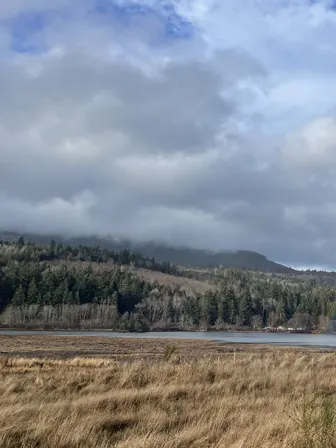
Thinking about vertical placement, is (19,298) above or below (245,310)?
below

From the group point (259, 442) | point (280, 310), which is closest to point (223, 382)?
point (259, 442)

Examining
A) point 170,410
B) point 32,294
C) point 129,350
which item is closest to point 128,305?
point 32,294

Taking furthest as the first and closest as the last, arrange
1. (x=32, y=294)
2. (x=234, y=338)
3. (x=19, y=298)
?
1. (x=32, y=294)
2. (x=19, y=298)
3. (x=234, y=338)

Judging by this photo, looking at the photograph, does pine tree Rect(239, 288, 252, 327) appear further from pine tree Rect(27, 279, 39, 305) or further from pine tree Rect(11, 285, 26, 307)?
pine tree Rect(11, 285, 26, 307)

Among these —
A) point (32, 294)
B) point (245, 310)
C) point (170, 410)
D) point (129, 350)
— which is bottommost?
point (129, 350)

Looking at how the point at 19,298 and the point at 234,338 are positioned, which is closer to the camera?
the point at 234,338

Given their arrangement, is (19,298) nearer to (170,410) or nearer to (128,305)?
(128,305)

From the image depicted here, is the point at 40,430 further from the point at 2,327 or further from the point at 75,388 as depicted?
the point at 2,327

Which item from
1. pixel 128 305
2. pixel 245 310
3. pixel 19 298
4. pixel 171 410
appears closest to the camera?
pixel 171 410

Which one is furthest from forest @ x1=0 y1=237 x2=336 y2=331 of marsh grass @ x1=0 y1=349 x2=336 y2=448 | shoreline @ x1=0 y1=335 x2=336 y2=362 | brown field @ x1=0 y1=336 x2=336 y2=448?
brown field @ x1=0 y1=336 x2=336 y2=448

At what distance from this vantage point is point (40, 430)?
7801mm

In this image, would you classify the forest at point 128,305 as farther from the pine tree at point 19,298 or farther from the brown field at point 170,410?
the brown field at point 170,410

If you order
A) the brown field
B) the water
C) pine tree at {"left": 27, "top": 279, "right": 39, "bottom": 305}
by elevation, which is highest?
pine tree at {"left": 27, "top": 279, "right": 39, "bottom": 305}

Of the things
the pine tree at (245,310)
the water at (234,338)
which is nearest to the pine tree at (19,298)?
the water at (234,338)
